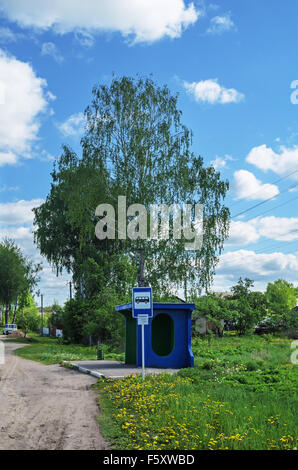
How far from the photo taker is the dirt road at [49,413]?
7.51 meters

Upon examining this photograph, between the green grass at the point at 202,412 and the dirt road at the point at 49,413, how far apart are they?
17.0 inches

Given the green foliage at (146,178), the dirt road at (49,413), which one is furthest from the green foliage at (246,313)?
the dirt road at (49,413)

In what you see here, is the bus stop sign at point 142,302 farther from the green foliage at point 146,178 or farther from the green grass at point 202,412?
the green foliage at point 146,178

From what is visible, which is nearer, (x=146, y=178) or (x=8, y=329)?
(x=146, y=178)

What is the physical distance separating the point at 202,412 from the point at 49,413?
3.61 m

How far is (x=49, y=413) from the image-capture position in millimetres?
10117

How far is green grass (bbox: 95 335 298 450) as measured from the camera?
698cm

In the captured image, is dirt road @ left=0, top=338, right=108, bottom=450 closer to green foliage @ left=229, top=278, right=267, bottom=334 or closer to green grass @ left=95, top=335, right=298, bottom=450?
green grass @ left=95, top=335, right=298, bottom=450

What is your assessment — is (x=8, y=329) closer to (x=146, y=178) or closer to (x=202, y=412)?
(x=146, y=178)

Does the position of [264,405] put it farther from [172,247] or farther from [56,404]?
[172,247]

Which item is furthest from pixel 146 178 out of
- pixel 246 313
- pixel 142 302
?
pixel 246 313

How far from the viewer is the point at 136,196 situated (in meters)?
26.3
